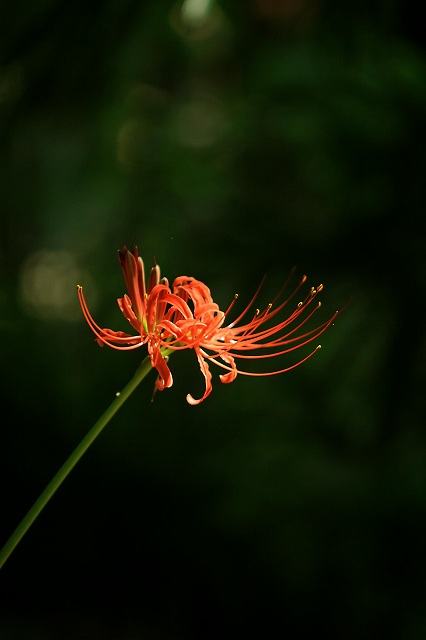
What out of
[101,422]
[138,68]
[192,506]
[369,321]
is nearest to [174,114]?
[138,68]

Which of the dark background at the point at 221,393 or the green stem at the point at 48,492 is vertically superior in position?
the dark background at the point at 221,393

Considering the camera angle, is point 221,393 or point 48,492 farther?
point 221,393

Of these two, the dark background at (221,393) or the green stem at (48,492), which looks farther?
the dark background at (221,393)

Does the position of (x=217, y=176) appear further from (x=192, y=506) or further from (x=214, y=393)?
(x=192, y=506)

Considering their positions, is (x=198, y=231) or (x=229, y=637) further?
(x=198, y=231)

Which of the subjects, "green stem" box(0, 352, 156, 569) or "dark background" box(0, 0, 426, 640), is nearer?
"green stem" box(0, 352, 156, 569)

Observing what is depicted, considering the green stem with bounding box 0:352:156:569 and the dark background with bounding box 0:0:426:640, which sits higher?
the dark background with bounding box 0:0:426:640

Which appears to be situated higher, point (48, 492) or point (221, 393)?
point (221, 393)

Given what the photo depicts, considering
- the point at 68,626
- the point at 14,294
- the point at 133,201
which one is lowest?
the point at 68,626
